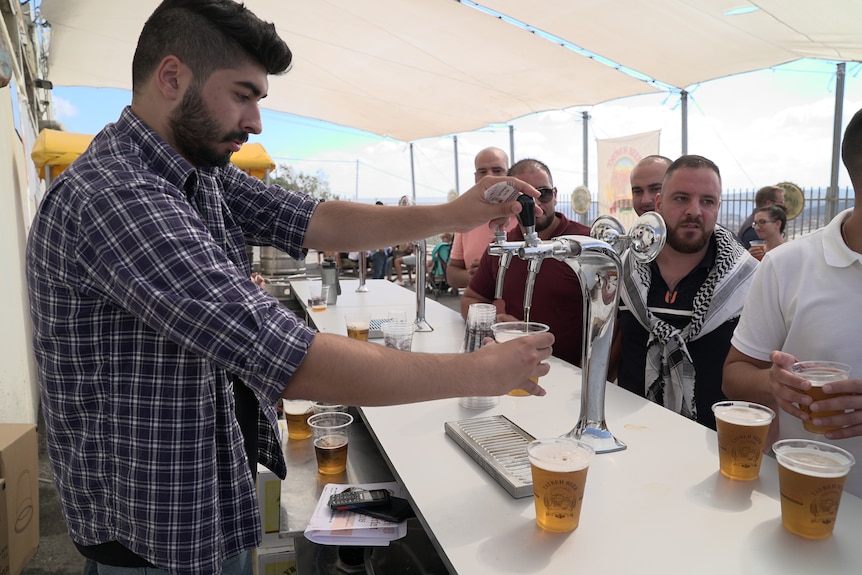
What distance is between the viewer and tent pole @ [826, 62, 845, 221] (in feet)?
21.4

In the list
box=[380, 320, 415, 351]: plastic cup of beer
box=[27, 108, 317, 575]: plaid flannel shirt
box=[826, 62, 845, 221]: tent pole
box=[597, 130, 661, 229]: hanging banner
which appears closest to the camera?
box=[27, 108, 317, 575]: plaid flannel shirt

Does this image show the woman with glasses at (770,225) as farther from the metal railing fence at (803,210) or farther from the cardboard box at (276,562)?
the cardboard box at (276,562)

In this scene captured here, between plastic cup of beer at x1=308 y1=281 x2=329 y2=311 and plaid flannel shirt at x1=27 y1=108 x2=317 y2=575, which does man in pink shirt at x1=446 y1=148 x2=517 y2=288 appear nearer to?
plastic cup of beer at x1=308 y1=281 x2=329 y2=311

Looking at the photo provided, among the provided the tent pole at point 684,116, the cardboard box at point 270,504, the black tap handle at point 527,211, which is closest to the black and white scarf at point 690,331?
the black tap handle at point 527,211

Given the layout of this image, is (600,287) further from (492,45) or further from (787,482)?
(492,45)

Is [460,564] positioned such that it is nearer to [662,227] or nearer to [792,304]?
[662,227]

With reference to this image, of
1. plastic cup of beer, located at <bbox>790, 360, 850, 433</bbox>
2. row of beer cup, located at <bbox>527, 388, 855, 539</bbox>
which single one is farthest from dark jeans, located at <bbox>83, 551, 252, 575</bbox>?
plastic cup of beer, located at <bbox>790, 360, 850, 433</bbox>

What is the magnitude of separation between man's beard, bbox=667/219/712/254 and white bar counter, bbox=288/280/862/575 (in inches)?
40.9

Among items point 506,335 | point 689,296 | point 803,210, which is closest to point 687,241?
point 689,296

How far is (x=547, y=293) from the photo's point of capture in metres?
2.95

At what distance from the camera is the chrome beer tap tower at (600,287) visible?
1448 mm

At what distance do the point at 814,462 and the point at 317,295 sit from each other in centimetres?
311

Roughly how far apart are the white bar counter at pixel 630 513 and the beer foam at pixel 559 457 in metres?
0.14

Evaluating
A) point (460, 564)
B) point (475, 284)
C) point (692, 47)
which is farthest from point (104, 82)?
point (460, 564)
